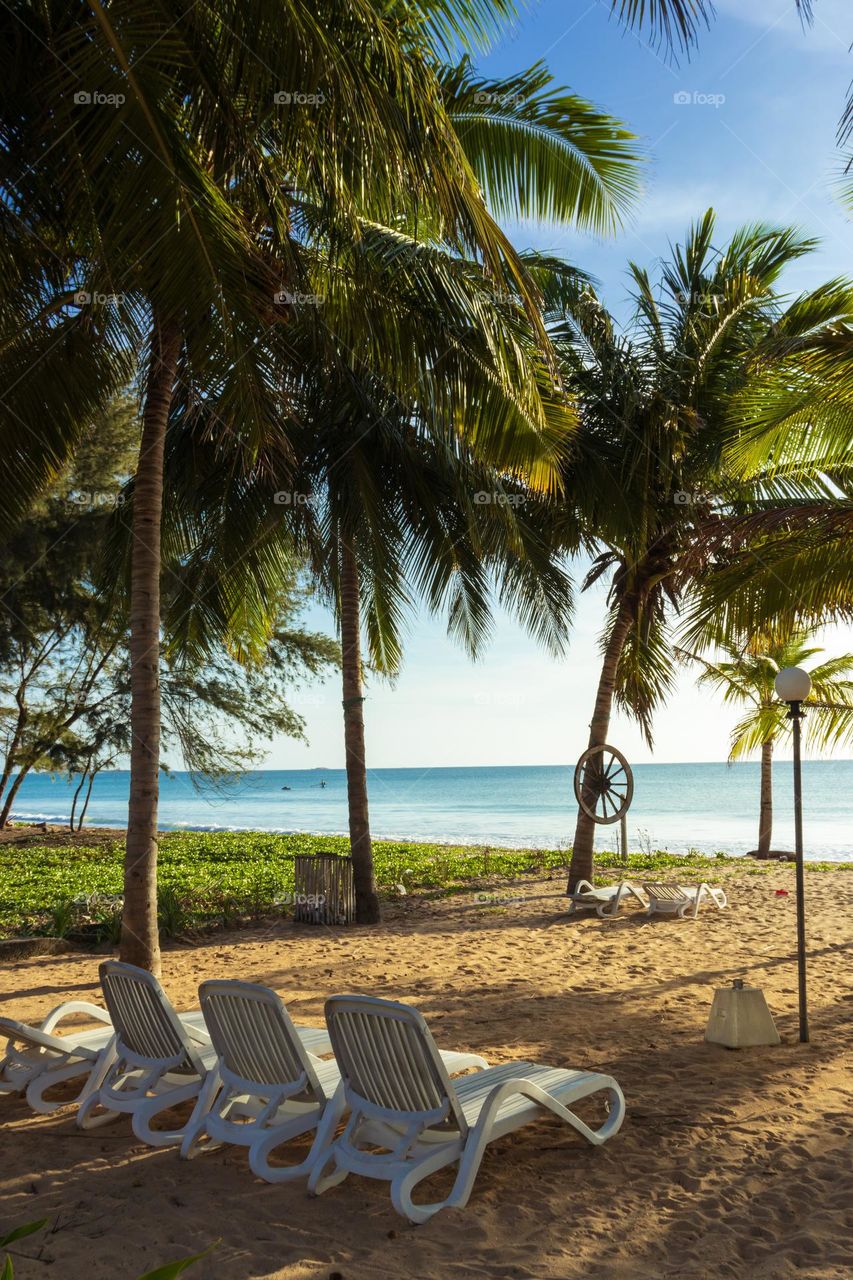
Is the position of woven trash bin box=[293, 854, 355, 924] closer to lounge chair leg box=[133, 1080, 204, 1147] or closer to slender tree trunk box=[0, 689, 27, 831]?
lounge chair leg box=[133, 1080, 204, 1147]

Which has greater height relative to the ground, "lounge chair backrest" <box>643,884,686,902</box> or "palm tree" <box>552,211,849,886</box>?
"palm tree" <box>552,211,849,886</box>

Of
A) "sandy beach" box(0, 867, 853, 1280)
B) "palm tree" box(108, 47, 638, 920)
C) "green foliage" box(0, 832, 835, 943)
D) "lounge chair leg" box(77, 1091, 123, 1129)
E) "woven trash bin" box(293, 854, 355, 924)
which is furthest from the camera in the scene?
"woven trash bin" box(293, 854, 355, 924)

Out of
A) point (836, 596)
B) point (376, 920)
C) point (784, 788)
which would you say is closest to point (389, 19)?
point (836, 596)

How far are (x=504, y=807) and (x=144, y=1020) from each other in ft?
182

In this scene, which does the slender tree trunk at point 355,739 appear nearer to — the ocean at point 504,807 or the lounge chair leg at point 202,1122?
the lounge chair leg at point 202,1122

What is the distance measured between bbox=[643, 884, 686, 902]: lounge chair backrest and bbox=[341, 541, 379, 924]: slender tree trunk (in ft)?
11.1

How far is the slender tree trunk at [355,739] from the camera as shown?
38.9ft

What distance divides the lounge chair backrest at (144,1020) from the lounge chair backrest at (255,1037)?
0.69 ft

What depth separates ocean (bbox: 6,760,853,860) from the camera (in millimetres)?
40188

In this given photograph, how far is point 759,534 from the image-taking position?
898 centimetres

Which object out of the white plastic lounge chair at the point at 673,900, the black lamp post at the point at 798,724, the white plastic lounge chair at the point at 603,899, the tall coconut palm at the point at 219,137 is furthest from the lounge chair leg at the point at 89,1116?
the white plastic lounge chair at the point at 673,900

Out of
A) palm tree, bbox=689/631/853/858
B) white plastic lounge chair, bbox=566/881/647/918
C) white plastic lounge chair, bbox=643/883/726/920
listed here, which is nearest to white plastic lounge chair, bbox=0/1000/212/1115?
white plastic lounge chair, bbox=566/881/647/918

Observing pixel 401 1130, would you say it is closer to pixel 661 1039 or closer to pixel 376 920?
pixel 661 1039

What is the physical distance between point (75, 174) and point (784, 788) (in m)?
70.6
